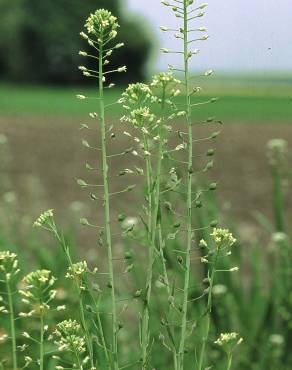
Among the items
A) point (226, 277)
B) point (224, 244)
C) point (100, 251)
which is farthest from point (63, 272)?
point (100, 251)

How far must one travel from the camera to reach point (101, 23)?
162cm

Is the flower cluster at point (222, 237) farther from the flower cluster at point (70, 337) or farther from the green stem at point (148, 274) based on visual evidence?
the flower cluster at point (70, 337)

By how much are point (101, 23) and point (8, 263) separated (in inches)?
17.6

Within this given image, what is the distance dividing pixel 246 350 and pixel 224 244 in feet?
6.85

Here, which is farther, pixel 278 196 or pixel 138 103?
pixel 278 196

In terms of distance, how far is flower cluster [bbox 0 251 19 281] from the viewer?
161 centimetres

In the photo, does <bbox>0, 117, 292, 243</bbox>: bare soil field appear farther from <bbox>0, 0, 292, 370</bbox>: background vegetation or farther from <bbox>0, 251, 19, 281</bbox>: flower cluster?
<bbox>0, 251, 19, 281</bbox>: flower cluster

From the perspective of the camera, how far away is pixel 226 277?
3803 mm

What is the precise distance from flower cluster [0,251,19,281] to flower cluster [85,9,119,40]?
0.40m

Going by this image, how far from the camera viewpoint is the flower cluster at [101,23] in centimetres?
161

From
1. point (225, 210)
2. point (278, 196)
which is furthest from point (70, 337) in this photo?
point (225, 210)

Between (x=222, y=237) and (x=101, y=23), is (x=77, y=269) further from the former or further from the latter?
(x=101, y=23)

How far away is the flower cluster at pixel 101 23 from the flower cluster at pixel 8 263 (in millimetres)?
400

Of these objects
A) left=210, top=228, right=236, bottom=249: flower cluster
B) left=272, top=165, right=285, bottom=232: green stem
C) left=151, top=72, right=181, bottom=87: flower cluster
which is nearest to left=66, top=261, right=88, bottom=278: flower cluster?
left=210, top=228, right=236, bottom=249: flower cluster
